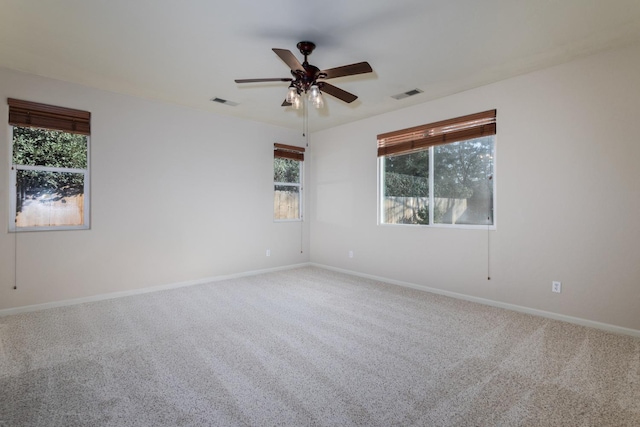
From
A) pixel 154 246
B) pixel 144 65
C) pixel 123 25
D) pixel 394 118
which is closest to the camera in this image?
pixel 123 25

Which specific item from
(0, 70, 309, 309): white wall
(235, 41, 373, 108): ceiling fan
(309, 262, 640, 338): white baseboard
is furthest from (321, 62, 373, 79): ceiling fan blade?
(309, 262, 640, 338): white baseboard

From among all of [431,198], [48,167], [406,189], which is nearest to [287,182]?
[406,189]

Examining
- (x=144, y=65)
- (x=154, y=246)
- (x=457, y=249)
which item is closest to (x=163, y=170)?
(x=154, y=246)

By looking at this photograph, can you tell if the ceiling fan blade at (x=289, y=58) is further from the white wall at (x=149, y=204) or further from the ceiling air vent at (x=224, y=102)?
the white wall at (x=149, y=204)

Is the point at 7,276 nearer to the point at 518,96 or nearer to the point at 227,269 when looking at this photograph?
the point at 227,269

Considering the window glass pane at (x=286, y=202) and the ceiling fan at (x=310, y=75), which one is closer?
the ceiling fan at (x=310, y=75)

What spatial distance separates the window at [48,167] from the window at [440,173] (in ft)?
13.4

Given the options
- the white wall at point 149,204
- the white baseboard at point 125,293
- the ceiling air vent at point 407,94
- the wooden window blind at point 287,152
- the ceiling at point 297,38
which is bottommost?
the white baseboard at point 125,293

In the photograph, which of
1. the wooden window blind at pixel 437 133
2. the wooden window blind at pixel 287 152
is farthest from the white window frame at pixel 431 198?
the wooden window blind at pixel 287 152

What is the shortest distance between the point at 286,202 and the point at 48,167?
3405 mm

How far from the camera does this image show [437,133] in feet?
13.7

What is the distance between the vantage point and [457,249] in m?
3.99

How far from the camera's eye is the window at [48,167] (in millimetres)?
3410

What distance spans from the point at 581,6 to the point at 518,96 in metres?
1.27
